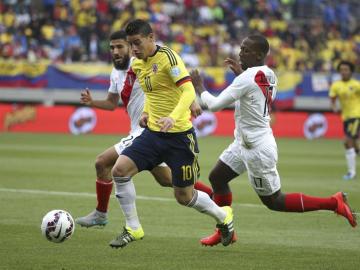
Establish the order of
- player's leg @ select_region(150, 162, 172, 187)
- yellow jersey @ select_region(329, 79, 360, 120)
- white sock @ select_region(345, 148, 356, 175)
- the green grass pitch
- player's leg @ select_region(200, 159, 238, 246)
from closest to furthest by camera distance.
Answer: the green grass pitch < player's leg @ select_region(200, 159, 238, 246) < player's leg @ select_region(150, 162, 172, 187) < white sock @ select_region(345, 148, 356, 175) < yellow jersey @ select_region(329, 79, 360, 120)

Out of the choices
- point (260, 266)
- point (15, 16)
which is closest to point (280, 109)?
point (15, 16)

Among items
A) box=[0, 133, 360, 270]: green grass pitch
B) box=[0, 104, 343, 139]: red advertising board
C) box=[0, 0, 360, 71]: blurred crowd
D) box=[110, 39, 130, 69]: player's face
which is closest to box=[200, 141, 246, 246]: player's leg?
box=[0, 133, 360, 270]: green grass pitch

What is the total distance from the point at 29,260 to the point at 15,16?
25886mm

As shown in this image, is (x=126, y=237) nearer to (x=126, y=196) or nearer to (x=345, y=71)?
(x=126, y=196)

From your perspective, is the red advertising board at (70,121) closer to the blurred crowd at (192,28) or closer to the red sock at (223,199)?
the blurred crowd at (192,28)

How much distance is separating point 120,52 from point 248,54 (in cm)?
212

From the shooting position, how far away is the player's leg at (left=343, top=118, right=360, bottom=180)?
695 inches

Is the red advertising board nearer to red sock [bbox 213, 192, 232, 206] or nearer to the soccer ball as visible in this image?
red sock [bbox 213, 192, 232, 206]

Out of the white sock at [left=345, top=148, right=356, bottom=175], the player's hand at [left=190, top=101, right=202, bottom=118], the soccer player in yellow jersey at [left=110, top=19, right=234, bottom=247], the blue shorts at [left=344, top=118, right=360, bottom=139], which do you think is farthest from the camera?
the blue shorts at [left=344, top=118, right=360, bottom=139]

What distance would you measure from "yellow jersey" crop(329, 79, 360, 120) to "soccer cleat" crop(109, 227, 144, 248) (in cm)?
1098

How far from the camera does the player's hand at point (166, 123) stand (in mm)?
8289

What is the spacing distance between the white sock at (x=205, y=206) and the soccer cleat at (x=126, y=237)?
1.90 feet

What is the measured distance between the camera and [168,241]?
30.9 feet

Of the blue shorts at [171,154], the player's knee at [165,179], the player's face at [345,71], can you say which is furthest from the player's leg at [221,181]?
the player's face at [345,71]
